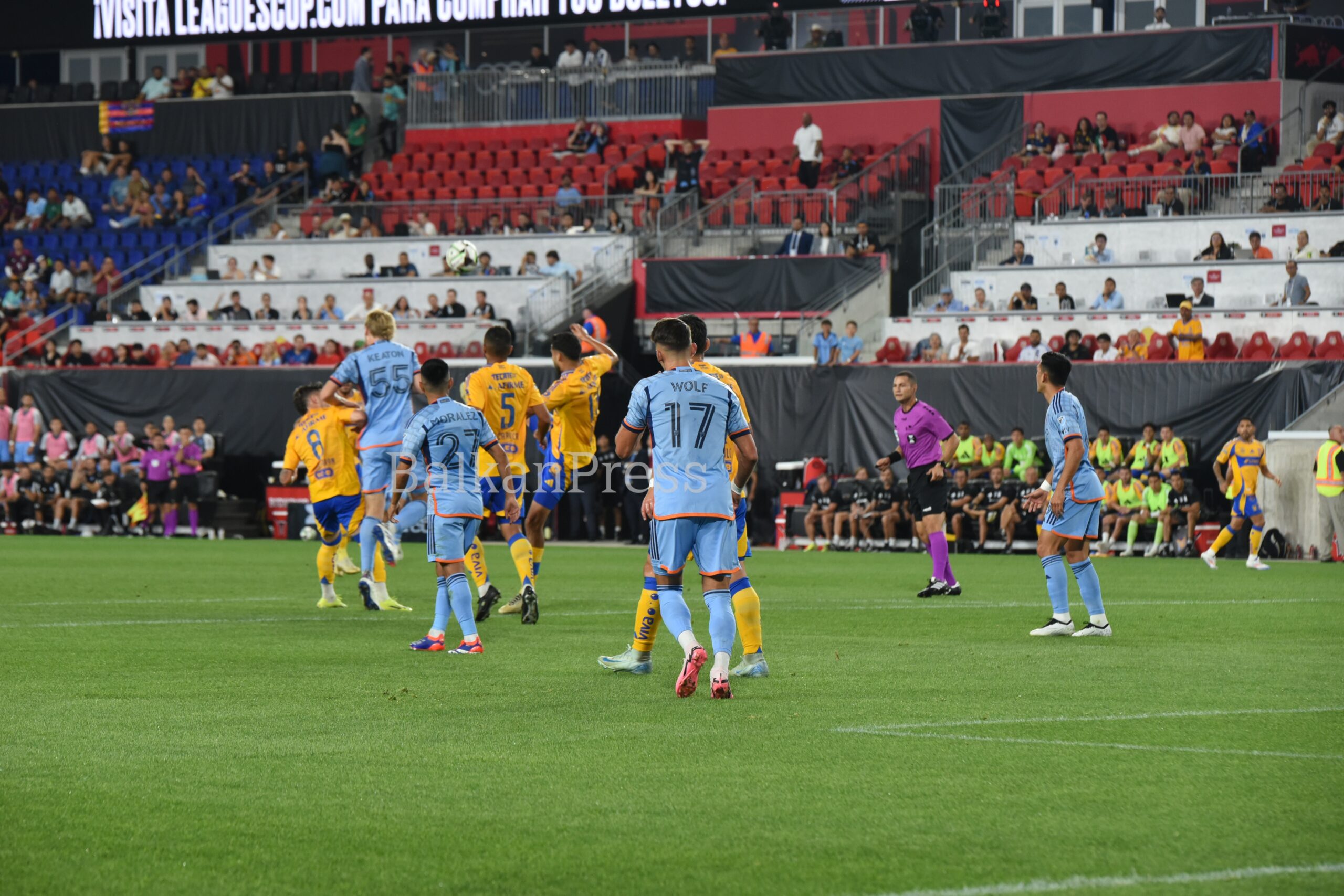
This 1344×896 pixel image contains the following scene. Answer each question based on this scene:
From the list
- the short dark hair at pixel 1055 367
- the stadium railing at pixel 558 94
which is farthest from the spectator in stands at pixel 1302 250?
the short dark hair at pixel 1055 367

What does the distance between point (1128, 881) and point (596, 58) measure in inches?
1411

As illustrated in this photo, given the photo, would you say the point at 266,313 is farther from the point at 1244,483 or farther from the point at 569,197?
the point at 1244,483

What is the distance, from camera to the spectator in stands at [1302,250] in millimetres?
27891

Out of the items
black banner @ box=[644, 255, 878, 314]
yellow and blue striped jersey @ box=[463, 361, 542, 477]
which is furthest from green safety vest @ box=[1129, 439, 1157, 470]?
yellow and blue striped jersey @ box=[463, 361, 542, 477]

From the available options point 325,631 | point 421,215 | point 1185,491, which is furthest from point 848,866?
point 421,215

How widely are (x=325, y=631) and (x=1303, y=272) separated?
20.4 meters

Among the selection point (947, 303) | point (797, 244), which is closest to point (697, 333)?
point (947, 303)

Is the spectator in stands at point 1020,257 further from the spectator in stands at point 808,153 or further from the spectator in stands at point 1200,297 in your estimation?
the spectator in stands at point 808,153

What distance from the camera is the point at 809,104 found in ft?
120

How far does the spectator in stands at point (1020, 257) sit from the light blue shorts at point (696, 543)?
21746mm

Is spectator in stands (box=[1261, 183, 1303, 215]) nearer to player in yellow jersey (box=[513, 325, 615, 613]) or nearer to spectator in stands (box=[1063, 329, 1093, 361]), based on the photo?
spectator in stands (box=[1063, 329, 1093, 361])

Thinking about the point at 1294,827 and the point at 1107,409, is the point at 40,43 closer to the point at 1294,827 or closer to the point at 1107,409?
the point at 1107,409

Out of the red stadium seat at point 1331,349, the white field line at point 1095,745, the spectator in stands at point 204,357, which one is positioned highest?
the spectator in stands at point 204,357

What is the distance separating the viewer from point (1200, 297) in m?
27.5
